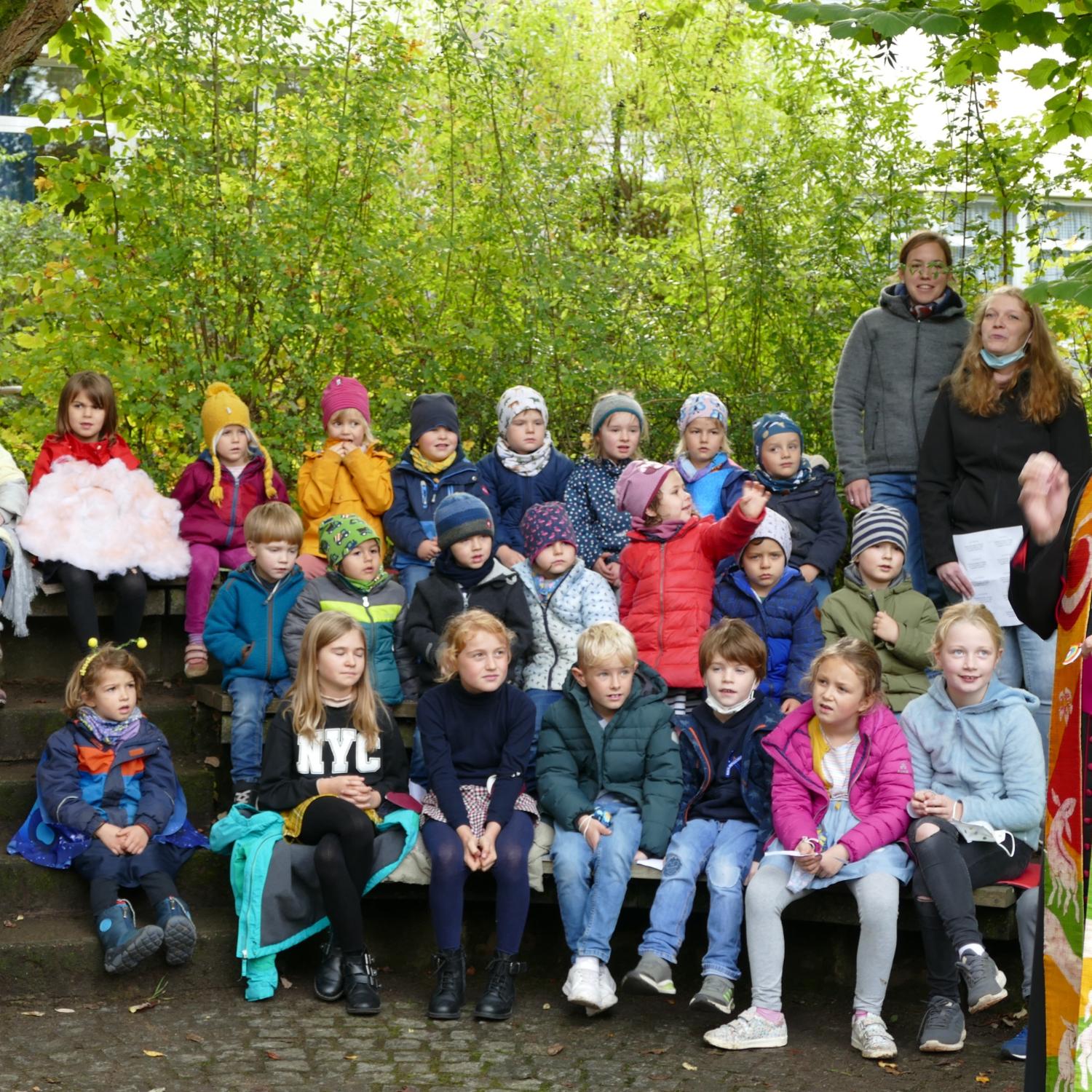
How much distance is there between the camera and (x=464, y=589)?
6117mm

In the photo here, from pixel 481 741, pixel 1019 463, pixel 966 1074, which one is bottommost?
pixel 966 1074

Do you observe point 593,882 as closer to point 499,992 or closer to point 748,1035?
point 499,992

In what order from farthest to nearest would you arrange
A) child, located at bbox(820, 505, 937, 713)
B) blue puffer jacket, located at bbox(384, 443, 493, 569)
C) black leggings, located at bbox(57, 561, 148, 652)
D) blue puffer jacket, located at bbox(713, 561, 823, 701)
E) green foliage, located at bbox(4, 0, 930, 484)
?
green foliage, located at bbox(4, 0, 930, 484)
blue puffer jacket, located at bbox(384, 443, 493, 569)
black leggings, located at bbox(57, 561, 148, 652)
blue puffer jacket, located at bbox(713, 561, 823, 701)
child, located at bbox(820, 505, 937, 713)

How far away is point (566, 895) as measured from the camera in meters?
5.13

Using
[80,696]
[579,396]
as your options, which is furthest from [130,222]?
[80,696]

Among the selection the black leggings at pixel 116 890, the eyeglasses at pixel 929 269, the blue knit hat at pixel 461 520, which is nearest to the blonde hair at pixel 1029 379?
the eyeglasses at pixel 929 269

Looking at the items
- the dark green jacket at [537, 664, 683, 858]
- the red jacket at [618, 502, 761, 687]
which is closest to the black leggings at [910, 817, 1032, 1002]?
the dark green jacket at [537, 664, 683, 858]

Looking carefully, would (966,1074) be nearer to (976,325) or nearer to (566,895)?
(566,895)

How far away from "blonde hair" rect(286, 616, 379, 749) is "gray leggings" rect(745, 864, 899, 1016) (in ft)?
4.97

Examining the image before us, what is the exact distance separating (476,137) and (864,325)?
3073 millimetres

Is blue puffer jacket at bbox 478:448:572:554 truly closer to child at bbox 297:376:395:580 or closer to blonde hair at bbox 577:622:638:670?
child at bbox 297:376:395:580

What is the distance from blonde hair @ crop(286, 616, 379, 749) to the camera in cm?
541

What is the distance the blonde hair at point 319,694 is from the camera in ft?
17.7

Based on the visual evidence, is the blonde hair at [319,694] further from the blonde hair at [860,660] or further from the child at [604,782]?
the blonde hair at [860,660]
